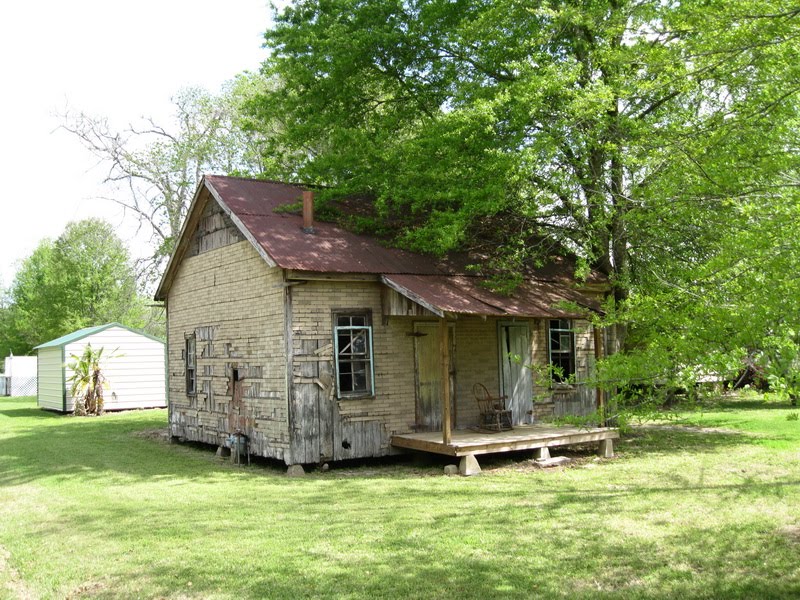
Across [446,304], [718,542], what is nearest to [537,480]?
[446,304]

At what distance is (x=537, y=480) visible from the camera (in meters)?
12.5

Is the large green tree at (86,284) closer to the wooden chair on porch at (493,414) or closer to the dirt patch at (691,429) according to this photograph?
the dirt patch at (691,429)

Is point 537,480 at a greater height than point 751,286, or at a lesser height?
lesser

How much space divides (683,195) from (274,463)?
956 centimetres

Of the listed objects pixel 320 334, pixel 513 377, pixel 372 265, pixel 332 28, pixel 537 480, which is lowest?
pixel 537 480

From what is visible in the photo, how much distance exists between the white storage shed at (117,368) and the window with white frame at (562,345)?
60.3 ft

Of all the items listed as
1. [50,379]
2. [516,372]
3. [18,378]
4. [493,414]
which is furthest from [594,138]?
[18,378]

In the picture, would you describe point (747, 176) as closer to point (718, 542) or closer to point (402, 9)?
point (718, 542)

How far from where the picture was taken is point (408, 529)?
893cm

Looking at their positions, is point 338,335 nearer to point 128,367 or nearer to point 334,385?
point 334,385

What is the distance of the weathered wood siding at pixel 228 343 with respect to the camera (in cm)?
1441

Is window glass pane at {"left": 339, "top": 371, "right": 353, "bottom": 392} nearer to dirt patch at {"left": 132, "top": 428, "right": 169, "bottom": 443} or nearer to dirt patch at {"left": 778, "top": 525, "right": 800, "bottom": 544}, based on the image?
dirt patch at {"left": 132, "top": 428, "right": 169, "bottom": 443}

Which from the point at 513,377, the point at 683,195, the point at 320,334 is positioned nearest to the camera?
the point at 683,195

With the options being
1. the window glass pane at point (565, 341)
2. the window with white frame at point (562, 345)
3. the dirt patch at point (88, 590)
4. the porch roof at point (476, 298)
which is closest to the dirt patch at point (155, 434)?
the porch roof at point (476, 298)
